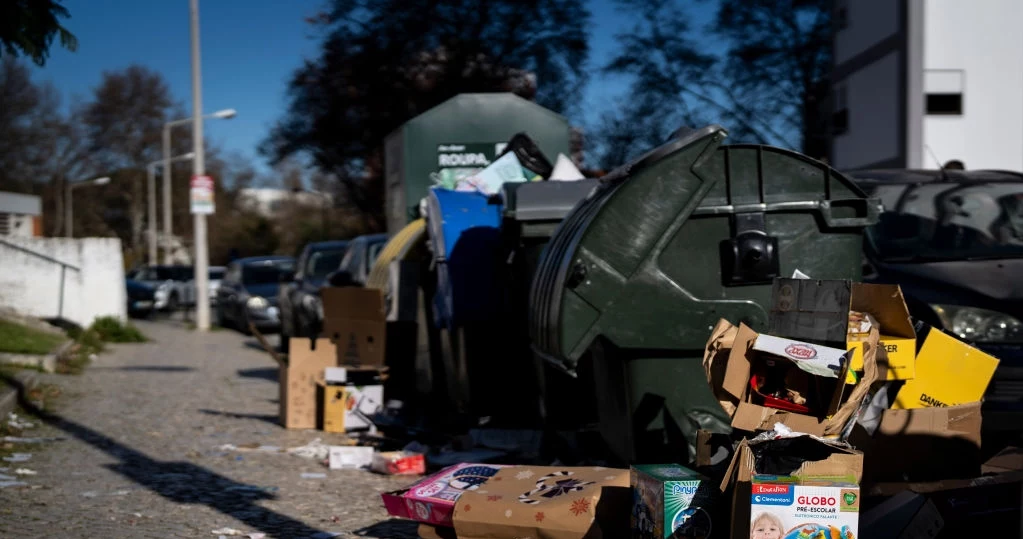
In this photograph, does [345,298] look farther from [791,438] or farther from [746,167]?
[791,438]

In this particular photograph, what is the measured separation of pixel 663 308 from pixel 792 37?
84.1 ft

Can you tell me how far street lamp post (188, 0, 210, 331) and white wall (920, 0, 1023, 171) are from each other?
13943 millimetres

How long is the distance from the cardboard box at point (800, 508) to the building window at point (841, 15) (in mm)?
20632

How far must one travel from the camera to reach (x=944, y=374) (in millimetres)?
5133

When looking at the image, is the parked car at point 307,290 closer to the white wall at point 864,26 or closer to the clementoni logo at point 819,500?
the white wall at point 864,26

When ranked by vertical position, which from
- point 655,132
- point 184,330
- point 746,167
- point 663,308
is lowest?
point 184,330

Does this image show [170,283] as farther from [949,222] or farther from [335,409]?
[949,222]

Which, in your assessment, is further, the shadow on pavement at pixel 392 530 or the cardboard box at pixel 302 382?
the cardboard box at pixel 302 382

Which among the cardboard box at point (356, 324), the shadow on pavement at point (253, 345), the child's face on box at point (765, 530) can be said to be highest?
the cardboard box at point (356, 324)

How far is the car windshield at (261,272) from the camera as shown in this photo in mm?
21984

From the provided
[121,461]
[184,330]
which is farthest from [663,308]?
[184,330]

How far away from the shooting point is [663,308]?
542cm

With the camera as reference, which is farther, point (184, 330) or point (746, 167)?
point (184, 330)

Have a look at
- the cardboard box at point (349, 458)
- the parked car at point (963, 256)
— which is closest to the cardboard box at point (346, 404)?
the cardboard box at point (349, 458)
